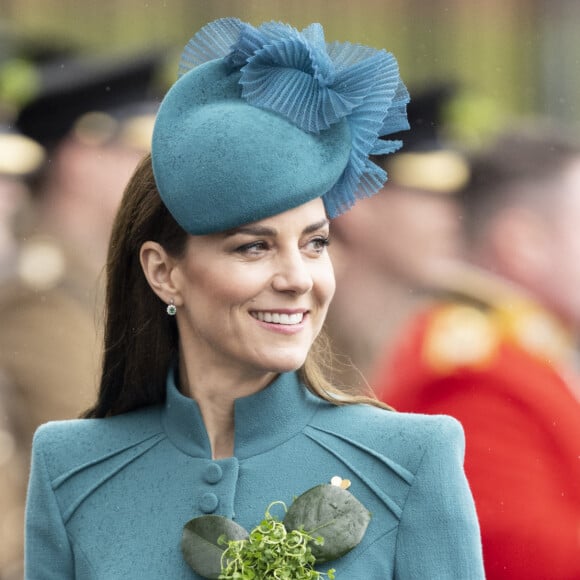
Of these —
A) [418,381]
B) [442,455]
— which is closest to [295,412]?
[442,455]

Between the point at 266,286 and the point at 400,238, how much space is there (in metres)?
1.90

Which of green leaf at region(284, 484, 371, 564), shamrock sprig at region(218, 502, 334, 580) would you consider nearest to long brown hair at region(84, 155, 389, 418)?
green leaf at region(284, 484, 371, 564)

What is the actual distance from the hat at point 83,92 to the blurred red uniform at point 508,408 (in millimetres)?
1087

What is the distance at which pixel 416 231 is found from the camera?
13.9 feet

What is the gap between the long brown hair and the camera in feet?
8.55

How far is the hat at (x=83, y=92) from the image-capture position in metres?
4.25

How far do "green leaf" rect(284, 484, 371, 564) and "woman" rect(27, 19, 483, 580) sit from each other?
0.02 m

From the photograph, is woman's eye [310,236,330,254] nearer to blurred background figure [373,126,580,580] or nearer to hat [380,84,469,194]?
blurred background figure [373,126,580,580]

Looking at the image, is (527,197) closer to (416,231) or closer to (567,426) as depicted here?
(416,231)

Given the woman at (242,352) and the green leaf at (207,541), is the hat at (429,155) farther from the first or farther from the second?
the green leaf at (207,541)

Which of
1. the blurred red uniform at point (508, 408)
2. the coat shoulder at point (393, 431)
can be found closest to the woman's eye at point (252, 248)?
the coat shoulder at point (393, 431)

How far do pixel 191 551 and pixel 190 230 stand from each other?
548 millimetres

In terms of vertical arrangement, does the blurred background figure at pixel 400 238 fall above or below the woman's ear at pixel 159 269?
below

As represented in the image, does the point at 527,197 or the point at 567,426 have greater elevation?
the point at 527,197
